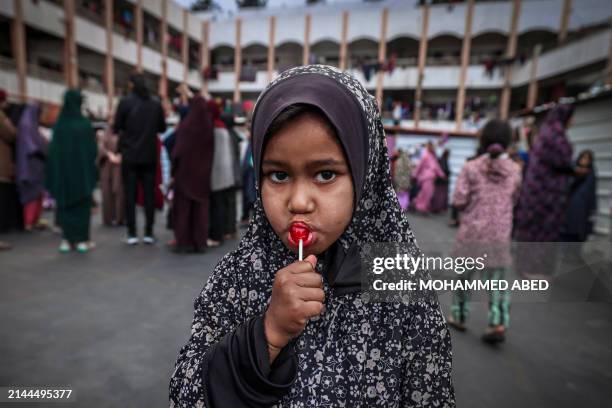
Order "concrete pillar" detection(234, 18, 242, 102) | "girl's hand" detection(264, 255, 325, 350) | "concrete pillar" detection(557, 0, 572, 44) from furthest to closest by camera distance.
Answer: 1. "concrete pillar" detection(234, 18, 242, 102)
2. "concrete pillar" detection(557, 0, 572, 44)
3. "girl's hand" detection(264, 255, 325, 350)

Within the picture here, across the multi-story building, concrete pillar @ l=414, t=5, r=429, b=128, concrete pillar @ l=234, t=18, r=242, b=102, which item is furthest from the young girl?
concrete pillar @ l=234, t=18, r=242, b=102

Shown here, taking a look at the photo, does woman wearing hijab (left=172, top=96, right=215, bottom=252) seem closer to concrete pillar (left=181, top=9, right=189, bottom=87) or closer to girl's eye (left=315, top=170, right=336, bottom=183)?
girl's eye (left=315, top=170, right=336, bottom=183)

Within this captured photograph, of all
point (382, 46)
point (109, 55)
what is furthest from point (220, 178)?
point (382, 46)

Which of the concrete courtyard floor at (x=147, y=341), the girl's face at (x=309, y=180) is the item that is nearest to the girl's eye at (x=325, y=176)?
the girl's face at (x=309, y=180)

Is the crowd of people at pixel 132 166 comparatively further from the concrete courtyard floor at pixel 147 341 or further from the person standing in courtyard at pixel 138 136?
the concrete courtyard floor at pixel 147 341

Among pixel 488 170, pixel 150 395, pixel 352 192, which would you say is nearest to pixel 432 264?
pixel 352 192

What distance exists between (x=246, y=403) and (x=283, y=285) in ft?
0.79

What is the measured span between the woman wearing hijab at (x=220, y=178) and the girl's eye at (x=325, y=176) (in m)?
3.76

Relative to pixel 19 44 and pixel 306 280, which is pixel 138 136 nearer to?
pixel 306 280

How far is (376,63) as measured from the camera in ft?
74.2

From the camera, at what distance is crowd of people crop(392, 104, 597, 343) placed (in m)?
2.34

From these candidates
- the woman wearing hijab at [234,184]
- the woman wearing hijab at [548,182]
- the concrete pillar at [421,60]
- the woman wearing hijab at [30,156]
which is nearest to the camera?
the woman wearing hijab at [548,182]

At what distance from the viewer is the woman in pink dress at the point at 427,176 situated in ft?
28.2

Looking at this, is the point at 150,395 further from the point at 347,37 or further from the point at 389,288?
the point at 347,37
